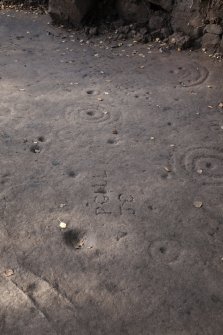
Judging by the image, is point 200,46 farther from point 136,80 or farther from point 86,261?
point 86,261

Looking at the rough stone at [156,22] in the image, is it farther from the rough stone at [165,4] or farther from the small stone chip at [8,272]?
the small stone chip at [8,272]

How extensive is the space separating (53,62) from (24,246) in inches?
98.9

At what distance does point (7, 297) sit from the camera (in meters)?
2.04

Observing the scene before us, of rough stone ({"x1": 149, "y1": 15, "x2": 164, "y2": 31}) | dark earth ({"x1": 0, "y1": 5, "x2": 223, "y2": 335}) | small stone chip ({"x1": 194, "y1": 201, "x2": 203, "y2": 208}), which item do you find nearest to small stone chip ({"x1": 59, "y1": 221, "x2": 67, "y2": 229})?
dark earth ({"x1": 0, "y1": 5, "x2": 223, "y2": 335})

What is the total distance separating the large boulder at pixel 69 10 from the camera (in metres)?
4.79

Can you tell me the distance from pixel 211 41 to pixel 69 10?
1.79 m

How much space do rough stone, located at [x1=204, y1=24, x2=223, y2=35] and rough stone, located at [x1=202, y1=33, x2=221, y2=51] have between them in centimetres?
3

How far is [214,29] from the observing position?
4277 millimetres

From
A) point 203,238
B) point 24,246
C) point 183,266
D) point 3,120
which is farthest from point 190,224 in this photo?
point 3,120

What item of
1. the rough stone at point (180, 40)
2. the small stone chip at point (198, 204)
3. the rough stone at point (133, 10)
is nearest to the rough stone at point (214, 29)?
the rough stone at point (180, 40)

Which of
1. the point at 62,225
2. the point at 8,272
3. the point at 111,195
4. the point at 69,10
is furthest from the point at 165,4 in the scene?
the point at 8,272

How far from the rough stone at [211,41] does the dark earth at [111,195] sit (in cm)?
17

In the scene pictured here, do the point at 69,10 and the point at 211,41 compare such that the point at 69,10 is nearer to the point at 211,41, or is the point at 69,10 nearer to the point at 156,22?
the point at 156,22

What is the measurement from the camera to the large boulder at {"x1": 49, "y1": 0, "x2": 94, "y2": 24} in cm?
479
